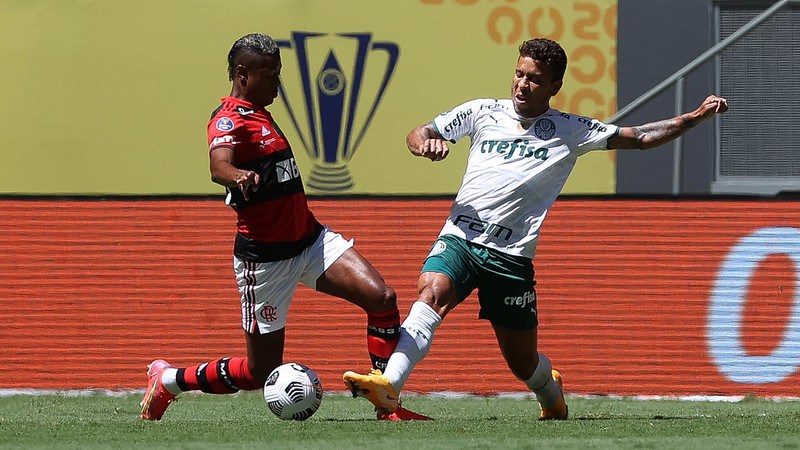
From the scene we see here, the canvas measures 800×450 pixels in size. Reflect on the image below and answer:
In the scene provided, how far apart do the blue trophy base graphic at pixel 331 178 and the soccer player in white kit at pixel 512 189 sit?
6.00 meters

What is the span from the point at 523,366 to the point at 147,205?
3779mm

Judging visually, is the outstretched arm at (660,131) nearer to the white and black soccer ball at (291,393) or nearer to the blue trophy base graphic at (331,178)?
the white and black soccer ball at (291,393)

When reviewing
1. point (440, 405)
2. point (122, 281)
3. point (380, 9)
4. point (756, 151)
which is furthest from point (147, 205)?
point (756, 151)

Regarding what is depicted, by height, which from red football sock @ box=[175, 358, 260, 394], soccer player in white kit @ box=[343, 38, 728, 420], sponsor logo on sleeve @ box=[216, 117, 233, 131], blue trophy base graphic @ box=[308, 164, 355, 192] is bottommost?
red football sock @ box=[175, 358, 260, 394]

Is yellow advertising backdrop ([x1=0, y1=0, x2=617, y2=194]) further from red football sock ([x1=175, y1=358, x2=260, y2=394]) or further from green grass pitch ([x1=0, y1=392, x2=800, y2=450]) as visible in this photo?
red football sock ([x1=175, y1=358, x2=260, y2=394])

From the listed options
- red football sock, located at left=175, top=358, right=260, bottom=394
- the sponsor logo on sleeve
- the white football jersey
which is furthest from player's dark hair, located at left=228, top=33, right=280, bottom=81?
red football sock, located at left=175, top=358, right=260, bottom=394

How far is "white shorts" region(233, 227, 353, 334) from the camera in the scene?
716 cm

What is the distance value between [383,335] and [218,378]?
3.05ft

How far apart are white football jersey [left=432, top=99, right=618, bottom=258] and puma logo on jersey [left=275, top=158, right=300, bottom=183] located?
0.78 metres

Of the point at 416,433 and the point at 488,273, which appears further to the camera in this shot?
the point at 488,273

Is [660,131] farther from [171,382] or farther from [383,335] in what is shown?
[171,382]

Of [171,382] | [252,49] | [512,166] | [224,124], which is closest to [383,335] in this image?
[512,166]

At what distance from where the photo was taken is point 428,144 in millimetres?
6879

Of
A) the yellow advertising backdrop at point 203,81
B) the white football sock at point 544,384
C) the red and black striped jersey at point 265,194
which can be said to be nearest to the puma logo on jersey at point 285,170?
the red and black striped jersey at point 265,194
